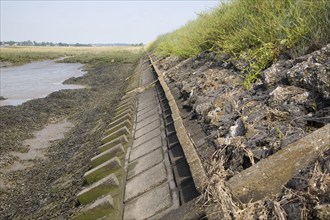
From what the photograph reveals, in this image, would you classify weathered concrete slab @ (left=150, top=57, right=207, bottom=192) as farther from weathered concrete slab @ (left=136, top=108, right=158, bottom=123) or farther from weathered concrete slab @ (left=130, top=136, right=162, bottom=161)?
weathered concrete slab @ (left=136, top=108, right=158, bottom=123)

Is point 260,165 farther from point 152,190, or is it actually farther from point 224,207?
point 152,190

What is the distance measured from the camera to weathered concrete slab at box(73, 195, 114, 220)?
379 cm

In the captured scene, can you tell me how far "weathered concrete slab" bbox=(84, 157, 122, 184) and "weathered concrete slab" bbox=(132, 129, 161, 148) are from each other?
1.01 meters

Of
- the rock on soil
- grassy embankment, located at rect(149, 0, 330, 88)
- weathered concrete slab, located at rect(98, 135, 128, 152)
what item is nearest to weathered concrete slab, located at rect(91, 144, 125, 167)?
weathered concrete slab, located at rect(98, 135, 128, 152)

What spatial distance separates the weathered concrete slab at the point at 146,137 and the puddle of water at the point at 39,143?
13.4 ft

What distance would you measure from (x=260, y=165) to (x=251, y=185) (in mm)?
190

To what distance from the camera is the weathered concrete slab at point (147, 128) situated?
666 centimetres

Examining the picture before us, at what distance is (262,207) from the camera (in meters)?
2.49

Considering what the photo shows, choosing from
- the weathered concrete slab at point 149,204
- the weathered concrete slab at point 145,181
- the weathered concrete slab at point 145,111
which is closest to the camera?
the weathered concrete slab at point 149,204

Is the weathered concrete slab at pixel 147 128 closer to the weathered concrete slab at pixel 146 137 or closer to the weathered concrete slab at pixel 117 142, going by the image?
the weathered concrete slab at pixel 146 137

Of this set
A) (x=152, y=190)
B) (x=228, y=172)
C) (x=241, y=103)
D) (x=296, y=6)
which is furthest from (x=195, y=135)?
(x=296, y=6)

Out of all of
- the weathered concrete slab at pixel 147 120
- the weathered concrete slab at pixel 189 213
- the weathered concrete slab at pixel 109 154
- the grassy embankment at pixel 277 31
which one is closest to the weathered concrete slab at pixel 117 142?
the weathered concrete slab at pixel 109 154

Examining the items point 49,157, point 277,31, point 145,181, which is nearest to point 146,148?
point 145,181

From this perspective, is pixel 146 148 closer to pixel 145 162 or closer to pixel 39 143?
pixel 145 162
